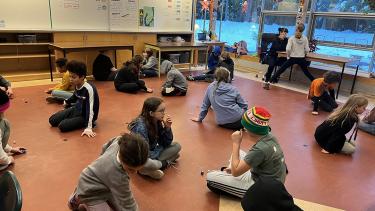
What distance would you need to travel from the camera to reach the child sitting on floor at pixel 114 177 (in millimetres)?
1646

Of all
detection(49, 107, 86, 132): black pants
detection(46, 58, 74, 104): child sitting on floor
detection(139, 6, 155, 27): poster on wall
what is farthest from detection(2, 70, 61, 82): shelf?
detection(49, 107, 86, 132): black pants

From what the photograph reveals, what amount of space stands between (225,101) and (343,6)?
15.0ft

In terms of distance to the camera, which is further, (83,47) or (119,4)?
(119,4)

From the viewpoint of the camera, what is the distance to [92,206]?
1907 millimetres

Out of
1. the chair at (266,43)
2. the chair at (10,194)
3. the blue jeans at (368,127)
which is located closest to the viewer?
the chair at (10,194)

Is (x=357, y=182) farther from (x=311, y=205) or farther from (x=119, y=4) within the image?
(x=119, y=4)

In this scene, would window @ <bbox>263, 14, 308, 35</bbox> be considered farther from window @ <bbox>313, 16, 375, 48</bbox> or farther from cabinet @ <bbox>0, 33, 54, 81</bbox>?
cabinet @ <bbox>0, 33, 54, 81</bbox>

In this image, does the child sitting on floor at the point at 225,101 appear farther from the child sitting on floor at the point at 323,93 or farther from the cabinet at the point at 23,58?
the cabinet at the point at 23,58

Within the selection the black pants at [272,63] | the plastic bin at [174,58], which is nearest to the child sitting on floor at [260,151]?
the black pants at [272,63]

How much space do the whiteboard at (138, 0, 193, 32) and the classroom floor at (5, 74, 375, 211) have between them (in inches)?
127

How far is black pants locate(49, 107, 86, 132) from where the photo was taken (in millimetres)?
3543

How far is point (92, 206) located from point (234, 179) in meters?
1.08

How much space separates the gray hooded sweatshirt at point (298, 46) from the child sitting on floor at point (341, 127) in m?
3.32

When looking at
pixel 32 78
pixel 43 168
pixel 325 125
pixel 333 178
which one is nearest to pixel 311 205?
pixel 333 178
